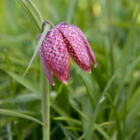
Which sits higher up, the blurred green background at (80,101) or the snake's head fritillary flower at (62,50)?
the snake's head fritillary flower at (62,50)

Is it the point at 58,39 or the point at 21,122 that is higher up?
the point at 58,39

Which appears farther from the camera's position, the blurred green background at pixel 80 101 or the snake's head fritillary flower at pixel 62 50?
the blurred green background at pixel 80 101

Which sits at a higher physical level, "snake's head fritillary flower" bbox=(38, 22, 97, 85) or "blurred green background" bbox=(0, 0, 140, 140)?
"snake's head fritillary flower" bbox=(38, 22, 97, 85)

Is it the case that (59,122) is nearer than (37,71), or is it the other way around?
(59,122)

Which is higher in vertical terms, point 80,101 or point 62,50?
point 62,50

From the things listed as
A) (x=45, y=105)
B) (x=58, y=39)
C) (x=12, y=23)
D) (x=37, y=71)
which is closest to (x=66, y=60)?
(x=58, y=39)

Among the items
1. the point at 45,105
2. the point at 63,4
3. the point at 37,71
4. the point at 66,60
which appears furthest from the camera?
the point at 63,4

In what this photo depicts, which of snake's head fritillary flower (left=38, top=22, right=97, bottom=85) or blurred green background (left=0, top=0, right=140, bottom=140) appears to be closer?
snake's head fritillary flower (left=38, top=22, right=97, bottom=85)

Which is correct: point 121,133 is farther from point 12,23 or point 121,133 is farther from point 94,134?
point 12,23
